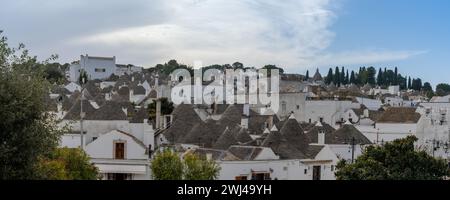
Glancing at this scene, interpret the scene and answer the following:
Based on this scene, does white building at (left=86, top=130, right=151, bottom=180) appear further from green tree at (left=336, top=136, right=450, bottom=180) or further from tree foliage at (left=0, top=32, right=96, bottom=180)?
tree foliage at (left=0, top=32, right=96, bottom=180)

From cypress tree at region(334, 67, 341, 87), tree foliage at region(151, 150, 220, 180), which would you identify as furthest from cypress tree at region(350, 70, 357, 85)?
tree foliage at region(151, 150, 220, 180)

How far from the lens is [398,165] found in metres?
17.1

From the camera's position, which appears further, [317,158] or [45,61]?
[317,158]

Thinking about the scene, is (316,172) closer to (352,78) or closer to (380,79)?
(352,78)

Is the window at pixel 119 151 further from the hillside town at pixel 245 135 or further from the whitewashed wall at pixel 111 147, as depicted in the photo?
the whitewashed wall at pixel 111 147

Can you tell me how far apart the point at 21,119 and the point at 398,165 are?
10960mm

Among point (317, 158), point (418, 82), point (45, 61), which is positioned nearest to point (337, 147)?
point (317, 158)

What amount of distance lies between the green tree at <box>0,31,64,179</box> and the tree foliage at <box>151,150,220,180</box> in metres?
7.63

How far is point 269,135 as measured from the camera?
2228 cm

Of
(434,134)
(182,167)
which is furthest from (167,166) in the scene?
(434,134)

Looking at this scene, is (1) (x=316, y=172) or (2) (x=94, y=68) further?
(2) (x=94, y=68)

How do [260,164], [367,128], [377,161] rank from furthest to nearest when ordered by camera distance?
1. [367,128]
2. [260,164]
3. [377,161]
